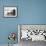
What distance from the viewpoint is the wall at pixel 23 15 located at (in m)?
4.01

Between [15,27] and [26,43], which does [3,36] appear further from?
[26,43]

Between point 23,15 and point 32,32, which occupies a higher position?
point 23,15

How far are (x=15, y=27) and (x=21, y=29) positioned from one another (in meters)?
0.21

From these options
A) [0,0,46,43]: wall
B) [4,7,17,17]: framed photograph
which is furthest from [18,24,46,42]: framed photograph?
[4,7,17,17]: framed photograph

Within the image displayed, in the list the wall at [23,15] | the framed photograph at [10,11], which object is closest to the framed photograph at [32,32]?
the wall at [23,15]

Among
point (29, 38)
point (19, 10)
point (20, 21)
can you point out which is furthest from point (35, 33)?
point (19, 10)

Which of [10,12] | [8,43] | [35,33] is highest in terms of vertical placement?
[10,12]

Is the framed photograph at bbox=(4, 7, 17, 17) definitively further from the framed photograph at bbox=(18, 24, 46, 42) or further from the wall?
the framed photograph at bbox=(18, 24, 46, 42)

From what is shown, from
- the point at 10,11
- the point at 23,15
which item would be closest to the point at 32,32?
the point at 23,15

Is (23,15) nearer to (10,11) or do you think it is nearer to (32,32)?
(10,11)

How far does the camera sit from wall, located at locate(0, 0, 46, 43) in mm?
4008

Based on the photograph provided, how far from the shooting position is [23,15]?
404 centimetres

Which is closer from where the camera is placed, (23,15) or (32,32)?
(32,32)

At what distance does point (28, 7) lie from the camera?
Result: 405 cm
